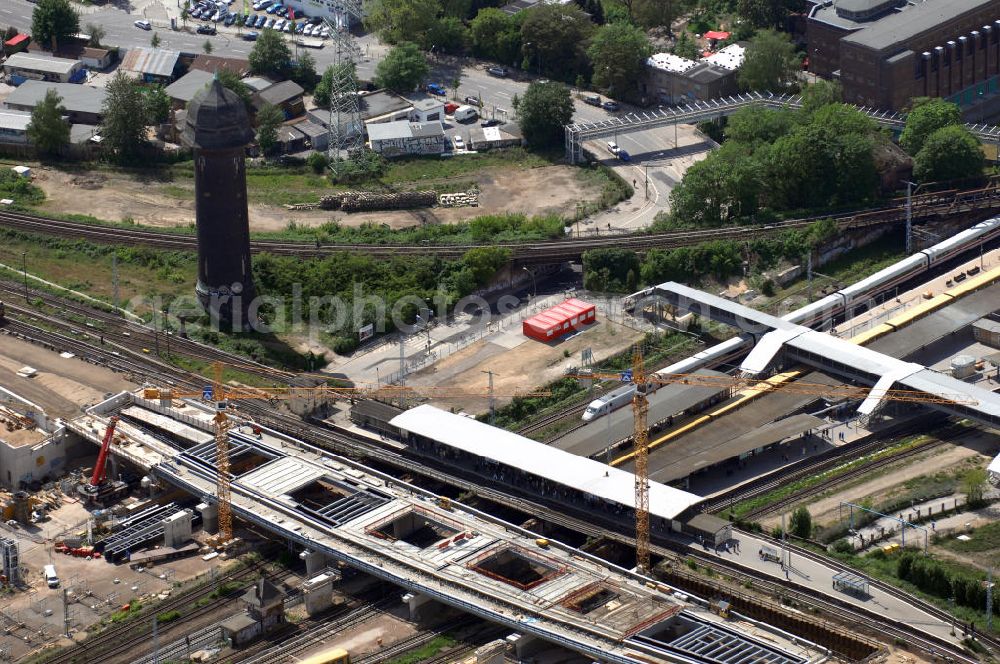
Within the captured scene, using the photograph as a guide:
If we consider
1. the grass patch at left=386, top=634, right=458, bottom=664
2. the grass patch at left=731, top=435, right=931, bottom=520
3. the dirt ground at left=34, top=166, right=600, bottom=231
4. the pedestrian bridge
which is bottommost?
the grass patch at left=386, top=634, right=458, bottom=664

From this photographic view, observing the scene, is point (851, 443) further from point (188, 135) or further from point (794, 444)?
point (188, 135)

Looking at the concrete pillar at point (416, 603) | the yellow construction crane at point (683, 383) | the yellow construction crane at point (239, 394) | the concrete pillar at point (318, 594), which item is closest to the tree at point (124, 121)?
the yellow construction crane at point (239, 394)

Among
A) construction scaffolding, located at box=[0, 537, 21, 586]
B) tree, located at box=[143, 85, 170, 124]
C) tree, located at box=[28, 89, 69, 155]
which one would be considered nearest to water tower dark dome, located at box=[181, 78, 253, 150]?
construction scaffolding, located at box=[0, 537, 21, 586]

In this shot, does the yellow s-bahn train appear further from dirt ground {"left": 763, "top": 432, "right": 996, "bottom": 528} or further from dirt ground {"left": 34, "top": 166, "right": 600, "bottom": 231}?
dirt ground {"left": 34, "top": 166, "right": 600, "bottom": 231}

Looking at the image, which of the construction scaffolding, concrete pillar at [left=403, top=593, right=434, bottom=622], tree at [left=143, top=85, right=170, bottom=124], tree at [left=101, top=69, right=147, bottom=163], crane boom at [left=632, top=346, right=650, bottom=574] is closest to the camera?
concrete pillar at [left=403, top=593, right=434, bottom=622]

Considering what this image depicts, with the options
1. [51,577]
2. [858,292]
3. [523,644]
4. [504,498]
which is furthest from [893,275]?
[51,577]

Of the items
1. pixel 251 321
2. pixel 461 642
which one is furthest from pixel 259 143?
pixel 461 642

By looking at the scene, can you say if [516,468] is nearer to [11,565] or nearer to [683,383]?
[683,383]
